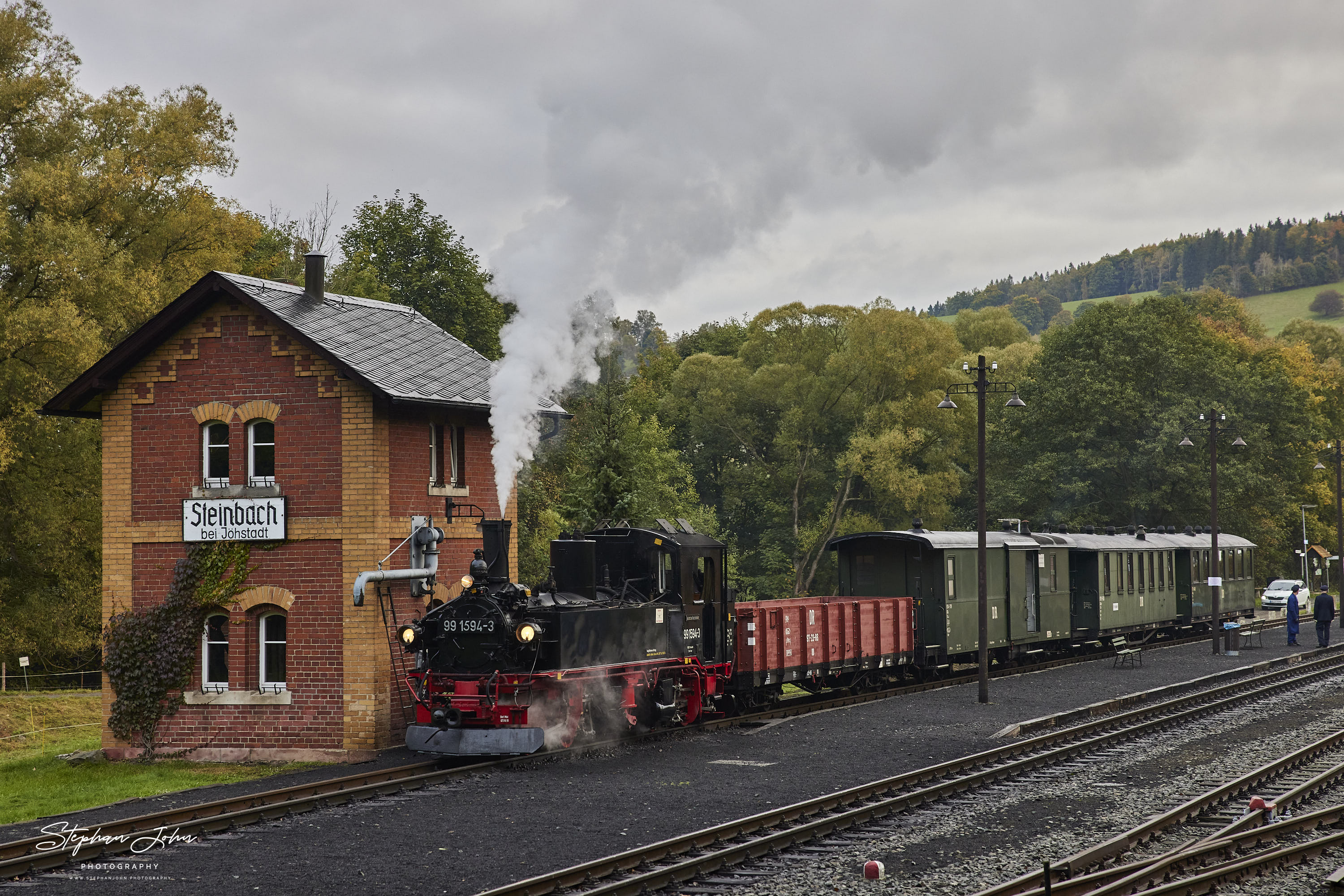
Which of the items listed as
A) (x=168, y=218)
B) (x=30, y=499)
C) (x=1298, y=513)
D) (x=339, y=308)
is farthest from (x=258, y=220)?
(x=1298, y=513)

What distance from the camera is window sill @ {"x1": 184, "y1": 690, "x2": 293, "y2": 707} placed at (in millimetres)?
18766

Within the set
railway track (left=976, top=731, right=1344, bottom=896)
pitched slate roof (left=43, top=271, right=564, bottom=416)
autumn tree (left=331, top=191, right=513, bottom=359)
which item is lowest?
railway track (left=976, top=731, right=1344, bottom=896)

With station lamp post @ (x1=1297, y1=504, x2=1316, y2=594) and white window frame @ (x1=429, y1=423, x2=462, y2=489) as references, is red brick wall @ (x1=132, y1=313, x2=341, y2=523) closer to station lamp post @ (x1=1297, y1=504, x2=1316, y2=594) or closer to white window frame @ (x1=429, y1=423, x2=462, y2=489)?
white window frame @ (x1=429, y1=423, x2=462, y2=489)

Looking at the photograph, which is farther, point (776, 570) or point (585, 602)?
point (776, 570)

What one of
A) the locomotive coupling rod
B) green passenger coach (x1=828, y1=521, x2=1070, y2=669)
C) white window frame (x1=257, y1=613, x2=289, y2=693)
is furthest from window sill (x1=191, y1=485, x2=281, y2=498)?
green passenger coach (x1=828, y1=521, x2=1070, y2=669)

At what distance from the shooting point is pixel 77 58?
104ft

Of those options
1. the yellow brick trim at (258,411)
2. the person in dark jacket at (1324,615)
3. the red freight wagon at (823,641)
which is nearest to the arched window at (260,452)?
the yellow brick trim at (258,411)

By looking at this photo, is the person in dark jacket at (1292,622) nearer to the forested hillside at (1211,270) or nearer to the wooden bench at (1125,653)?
the wooden bench at (1125,653)

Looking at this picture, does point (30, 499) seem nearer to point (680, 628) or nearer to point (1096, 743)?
point (680, 628)

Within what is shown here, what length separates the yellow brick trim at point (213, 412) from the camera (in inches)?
762

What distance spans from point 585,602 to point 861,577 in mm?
11184

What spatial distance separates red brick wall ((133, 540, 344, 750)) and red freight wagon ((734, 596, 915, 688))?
6329mm

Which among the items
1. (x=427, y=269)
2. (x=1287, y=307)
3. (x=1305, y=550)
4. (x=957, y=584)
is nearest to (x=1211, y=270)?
(x=1287, y=307)

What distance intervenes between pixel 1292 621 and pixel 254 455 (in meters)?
27.5
